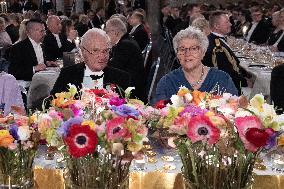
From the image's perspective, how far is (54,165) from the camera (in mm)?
2467

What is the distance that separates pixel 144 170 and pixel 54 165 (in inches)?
16.1

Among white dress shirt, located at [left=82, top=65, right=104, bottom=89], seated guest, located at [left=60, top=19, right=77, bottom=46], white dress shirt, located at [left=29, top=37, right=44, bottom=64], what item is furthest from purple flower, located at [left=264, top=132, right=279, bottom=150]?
seated guest, located at [left=60, top=19, right=77, bottom=46]

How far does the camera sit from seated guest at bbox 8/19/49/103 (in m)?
5.98

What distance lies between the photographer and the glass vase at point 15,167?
2008mm

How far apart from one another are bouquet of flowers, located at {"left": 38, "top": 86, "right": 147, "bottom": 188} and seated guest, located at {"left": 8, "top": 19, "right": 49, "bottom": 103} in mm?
4013

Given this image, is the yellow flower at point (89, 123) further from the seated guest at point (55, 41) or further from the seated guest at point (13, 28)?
the seated guest at point (13, 28)

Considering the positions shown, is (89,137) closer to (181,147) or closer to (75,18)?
(181,147)

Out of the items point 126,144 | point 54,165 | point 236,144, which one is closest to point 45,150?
point 54,165

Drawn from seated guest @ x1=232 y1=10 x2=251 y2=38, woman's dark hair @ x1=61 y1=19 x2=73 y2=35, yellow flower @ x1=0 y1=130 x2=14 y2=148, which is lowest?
seated guest @ x1=232 y1=10 x2=251 y2=38

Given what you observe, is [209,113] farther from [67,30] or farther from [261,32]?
[261,32]

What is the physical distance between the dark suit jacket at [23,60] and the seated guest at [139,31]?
2.33m

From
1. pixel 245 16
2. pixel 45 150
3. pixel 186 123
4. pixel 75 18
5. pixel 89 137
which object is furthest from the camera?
pixel 245 16

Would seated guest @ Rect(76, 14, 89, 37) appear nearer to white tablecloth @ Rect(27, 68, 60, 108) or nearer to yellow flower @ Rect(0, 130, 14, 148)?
white tablecloth @ Rect(27, 68, 60, 108)

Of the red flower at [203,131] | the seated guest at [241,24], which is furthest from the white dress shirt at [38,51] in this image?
the seated guest at [241,24]
